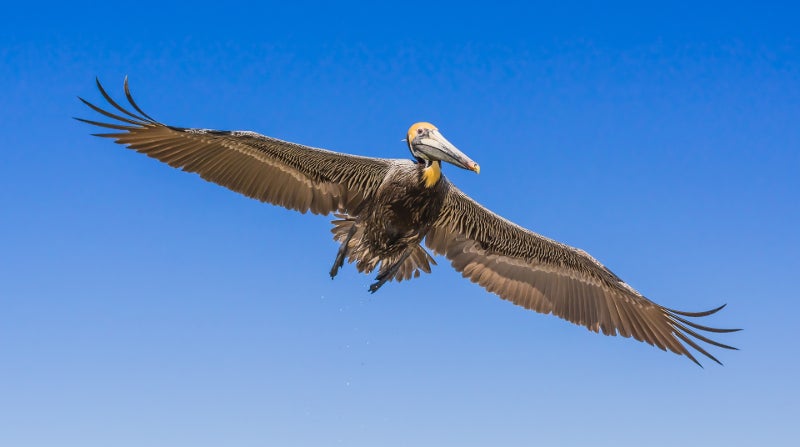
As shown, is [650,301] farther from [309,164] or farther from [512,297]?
[309,164]

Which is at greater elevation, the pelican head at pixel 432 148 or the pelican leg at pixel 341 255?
the pelican head at pixel 432 148

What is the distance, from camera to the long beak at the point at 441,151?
9008 millimetres

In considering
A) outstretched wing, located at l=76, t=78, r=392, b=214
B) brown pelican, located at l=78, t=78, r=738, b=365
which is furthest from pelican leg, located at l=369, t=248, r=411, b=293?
outstretched wing, located at l=76, t=78, r=392, b=214

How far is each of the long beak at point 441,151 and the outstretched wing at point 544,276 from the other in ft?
4.83

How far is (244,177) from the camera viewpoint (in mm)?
10438

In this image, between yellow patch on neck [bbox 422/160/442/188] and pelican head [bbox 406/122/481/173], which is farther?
yellow patch on neck [bbox 422/160/442/188]

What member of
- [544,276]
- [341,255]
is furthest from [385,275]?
[544,276]

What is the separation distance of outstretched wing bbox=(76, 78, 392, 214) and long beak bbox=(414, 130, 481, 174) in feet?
2.27

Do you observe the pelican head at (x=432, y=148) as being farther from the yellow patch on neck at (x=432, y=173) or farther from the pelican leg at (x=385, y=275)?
the pelican leg at (x=385, y=275)

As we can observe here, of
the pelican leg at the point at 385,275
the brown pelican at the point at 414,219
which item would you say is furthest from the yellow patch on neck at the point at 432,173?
the pelican leg at the point at 385,275

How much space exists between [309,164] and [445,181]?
1.73m

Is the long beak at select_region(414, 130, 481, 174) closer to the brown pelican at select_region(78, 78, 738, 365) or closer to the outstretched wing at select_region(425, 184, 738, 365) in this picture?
the brown pelican at select_region(78, 78, 738, 365)

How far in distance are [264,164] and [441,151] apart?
8.12ft

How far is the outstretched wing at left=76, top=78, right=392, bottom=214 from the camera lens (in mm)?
10039
